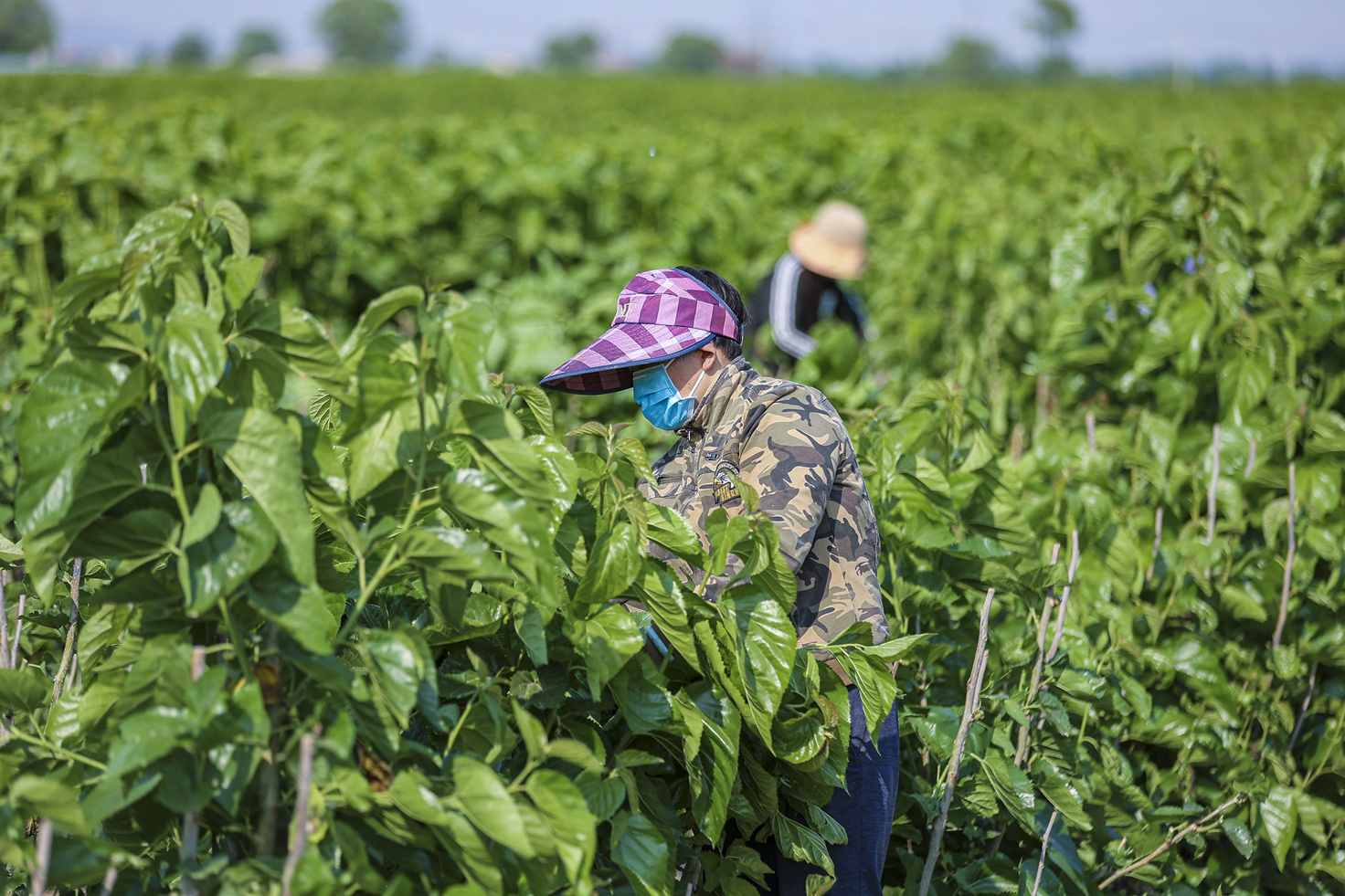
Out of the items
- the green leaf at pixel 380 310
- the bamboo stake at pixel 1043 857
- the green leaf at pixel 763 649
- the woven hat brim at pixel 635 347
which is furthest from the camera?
the bamboo stake at pixel 1043 857

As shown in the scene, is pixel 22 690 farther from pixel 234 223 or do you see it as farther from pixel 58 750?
pixel 234 223

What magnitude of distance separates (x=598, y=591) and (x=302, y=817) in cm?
47

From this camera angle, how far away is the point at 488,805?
1.24 metres

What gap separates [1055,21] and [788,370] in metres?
81.9

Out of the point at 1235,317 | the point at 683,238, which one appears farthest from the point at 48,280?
the point at 1235,317

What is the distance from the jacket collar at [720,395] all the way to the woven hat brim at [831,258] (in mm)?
3402

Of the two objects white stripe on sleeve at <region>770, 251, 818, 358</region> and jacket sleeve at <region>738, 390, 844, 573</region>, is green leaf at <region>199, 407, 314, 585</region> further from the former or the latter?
white stripe on sleeve at <region>770, 251, 818, 358</region>

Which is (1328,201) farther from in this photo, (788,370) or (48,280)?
(48,280)

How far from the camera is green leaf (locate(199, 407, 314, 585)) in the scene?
1195 millimetres

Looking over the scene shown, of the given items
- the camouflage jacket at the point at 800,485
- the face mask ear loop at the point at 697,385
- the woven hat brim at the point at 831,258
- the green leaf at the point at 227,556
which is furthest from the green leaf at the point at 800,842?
the woven hat brim at the point at 831,258

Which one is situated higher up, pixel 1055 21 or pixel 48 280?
pixel 1055 21

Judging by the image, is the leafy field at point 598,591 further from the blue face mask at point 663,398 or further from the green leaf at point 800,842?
the blue face mask at point 663,398

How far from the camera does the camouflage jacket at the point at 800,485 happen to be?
6.23 feet

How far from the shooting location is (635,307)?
6.77 feet
